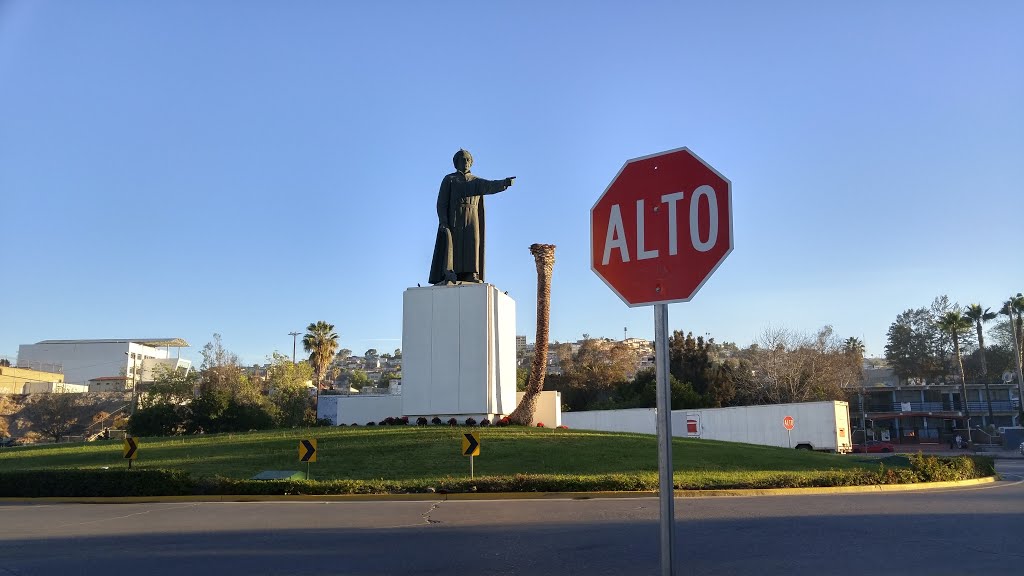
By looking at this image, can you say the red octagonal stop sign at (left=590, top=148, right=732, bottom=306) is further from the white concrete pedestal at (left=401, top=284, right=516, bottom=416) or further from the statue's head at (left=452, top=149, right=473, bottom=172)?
the statue's head at (left=452, top=149, right=473, bottom=172)

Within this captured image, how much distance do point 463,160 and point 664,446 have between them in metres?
25.3

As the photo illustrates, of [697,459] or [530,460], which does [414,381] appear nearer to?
[530,460]

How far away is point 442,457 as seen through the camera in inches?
773

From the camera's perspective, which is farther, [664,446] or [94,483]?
[94,483]

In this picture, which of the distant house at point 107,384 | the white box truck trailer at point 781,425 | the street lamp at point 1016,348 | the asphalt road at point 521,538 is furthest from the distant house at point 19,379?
the street lamp at point 1016,348

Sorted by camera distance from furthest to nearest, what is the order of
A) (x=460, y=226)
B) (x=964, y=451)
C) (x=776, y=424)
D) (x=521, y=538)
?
(x=964, y=451)
(x=776, y=424)
(x=460, y=226)
(x=521, y=538)

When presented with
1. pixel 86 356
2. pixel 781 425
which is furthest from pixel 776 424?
pixel 86 356

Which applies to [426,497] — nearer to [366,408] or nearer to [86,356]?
[366,408]

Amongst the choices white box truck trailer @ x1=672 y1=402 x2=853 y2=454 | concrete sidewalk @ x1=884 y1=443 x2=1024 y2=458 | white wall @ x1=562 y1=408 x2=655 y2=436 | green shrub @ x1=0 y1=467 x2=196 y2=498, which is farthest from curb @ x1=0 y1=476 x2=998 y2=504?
concrete sidewalk @ x1=884 y1=443 x2=1024 y2=458

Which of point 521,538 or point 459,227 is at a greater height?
point 459,227

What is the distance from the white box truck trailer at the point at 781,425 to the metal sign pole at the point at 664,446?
104 feet

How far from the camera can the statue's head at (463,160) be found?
27.8 metres

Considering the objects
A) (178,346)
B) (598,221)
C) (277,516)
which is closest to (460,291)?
(277,516)

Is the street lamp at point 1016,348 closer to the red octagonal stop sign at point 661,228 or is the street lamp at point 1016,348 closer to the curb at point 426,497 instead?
the curb at point 426,497
